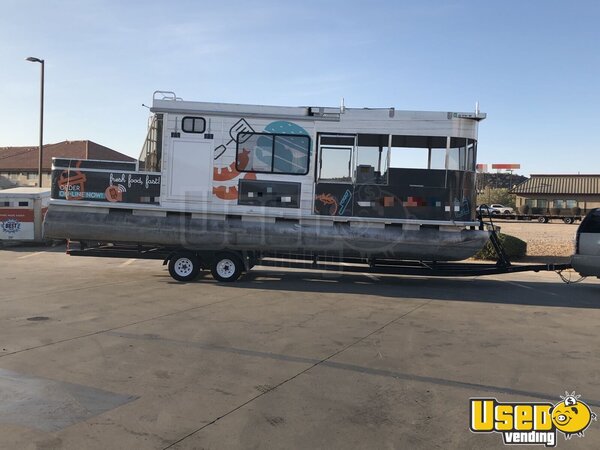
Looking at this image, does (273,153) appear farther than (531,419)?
Yes

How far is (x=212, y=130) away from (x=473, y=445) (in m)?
8.59

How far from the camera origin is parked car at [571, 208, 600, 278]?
10.7m

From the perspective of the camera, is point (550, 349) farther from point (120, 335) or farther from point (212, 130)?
point (212, 130)

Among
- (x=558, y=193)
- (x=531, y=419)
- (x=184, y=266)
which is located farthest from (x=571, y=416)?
(x=558, y=193)

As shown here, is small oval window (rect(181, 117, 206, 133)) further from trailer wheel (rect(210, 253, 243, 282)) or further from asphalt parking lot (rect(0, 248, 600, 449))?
asphalt parking lot (rect(0, 248, 600, 449))

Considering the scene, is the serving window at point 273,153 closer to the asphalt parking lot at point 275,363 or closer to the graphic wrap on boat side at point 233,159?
the graphic wrap on boat side at point 233,159

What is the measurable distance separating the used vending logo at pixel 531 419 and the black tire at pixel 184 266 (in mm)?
7738

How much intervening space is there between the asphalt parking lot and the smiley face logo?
100 mm

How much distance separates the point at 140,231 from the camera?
35.6ft

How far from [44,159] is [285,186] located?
47604 mm

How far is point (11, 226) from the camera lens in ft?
60.7

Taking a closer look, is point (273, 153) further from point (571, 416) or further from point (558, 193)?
point (558, 193)

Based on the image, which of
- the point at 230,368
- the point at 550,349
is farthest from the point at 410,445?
the point at 550,349

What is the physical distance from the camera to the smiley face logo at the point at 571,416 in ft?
13.6
